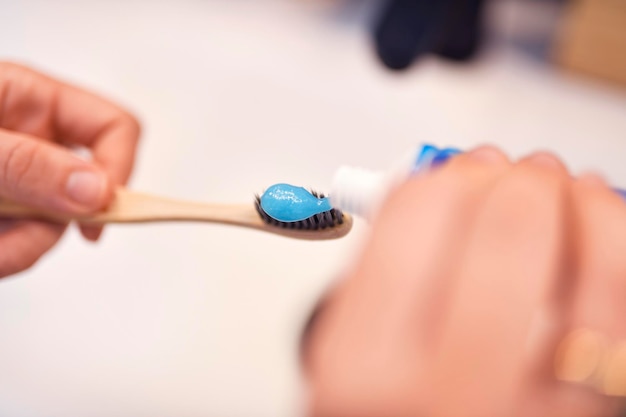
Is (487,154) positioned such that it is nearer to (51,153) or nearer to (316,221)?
(316,221)

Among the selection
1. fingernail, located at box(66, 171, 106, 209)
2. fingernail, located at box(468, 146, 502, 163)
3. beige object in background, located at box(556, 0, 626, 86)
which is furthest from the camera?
beige object in background, located at box(556, 0, 626, 86)

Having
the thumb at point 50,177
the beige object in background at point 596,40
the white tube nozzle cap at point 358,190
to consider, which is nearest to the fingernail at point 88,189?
the thumb at point 50,177

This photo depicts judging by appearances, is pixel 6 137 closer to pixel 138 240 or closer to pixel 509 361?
pixel 138 240

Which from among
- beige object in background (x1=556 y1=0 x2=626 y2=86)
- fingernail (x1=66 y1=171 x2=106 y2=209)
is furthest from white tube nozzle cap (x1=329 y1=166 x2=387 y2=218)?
beige object in background (x1=556 y1=0 x2=626 y2=86)

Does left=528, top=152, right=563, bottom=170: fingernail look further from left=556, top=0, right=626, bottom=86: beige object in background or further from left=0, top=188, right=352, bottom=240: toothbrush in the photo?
left=556, top=0, right=626, bottom=86: beige object in background

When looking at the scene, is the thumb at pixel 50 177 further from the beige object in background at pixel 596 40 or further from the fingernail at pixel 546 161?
the beige object in background at pixel 596 40

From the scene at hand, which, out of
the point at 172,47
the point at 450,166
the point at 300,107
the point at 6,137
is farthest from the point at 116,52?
the point at 450,166
